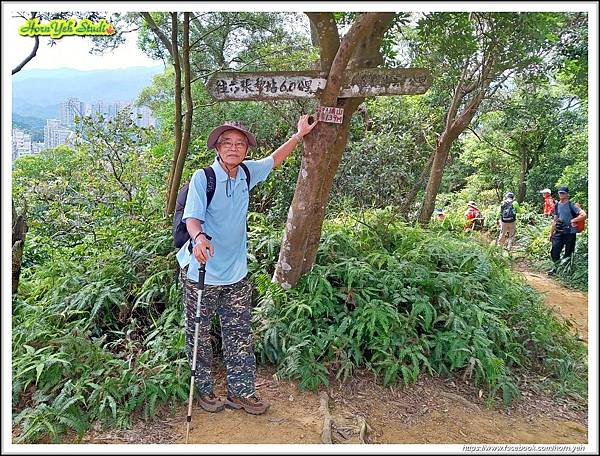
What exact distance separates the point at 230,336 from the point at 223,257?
601mm

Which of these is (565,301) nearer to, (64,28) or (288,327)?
(288,327)

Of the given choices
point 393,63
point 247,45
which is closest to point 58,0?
point 393,63

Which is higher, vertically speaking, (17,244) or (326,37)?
(326,37)

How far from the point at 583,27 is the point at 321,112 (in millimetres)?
5092

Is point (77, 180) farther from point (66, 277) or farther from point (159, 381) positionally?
point (159, 381)

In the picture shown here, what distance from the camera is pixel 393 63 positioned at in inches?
190

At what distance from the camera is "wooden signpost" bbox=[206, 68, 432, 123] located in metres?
3.88

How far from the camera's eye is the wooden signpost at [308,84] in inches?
153

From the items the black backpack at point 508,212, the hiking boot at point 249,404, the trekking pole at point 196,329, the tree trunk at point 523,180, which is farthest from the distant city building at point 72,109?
the tree trunk at point 523,180

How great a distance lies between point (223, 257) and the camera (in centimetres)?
335

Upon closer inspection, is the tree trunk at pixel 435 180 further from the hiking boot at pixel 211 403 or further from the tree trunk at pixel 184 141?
the hiking boot at pixel 211 403

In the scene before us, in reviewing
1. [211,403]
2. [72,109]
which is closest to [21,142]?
[72,109]

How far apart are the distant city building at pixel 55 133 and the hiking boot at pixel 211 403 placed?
197 inches

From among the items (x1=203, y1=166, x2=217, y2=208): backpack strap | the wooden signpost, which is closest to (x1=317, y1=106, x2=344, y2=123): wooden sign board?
the wooden signpost
